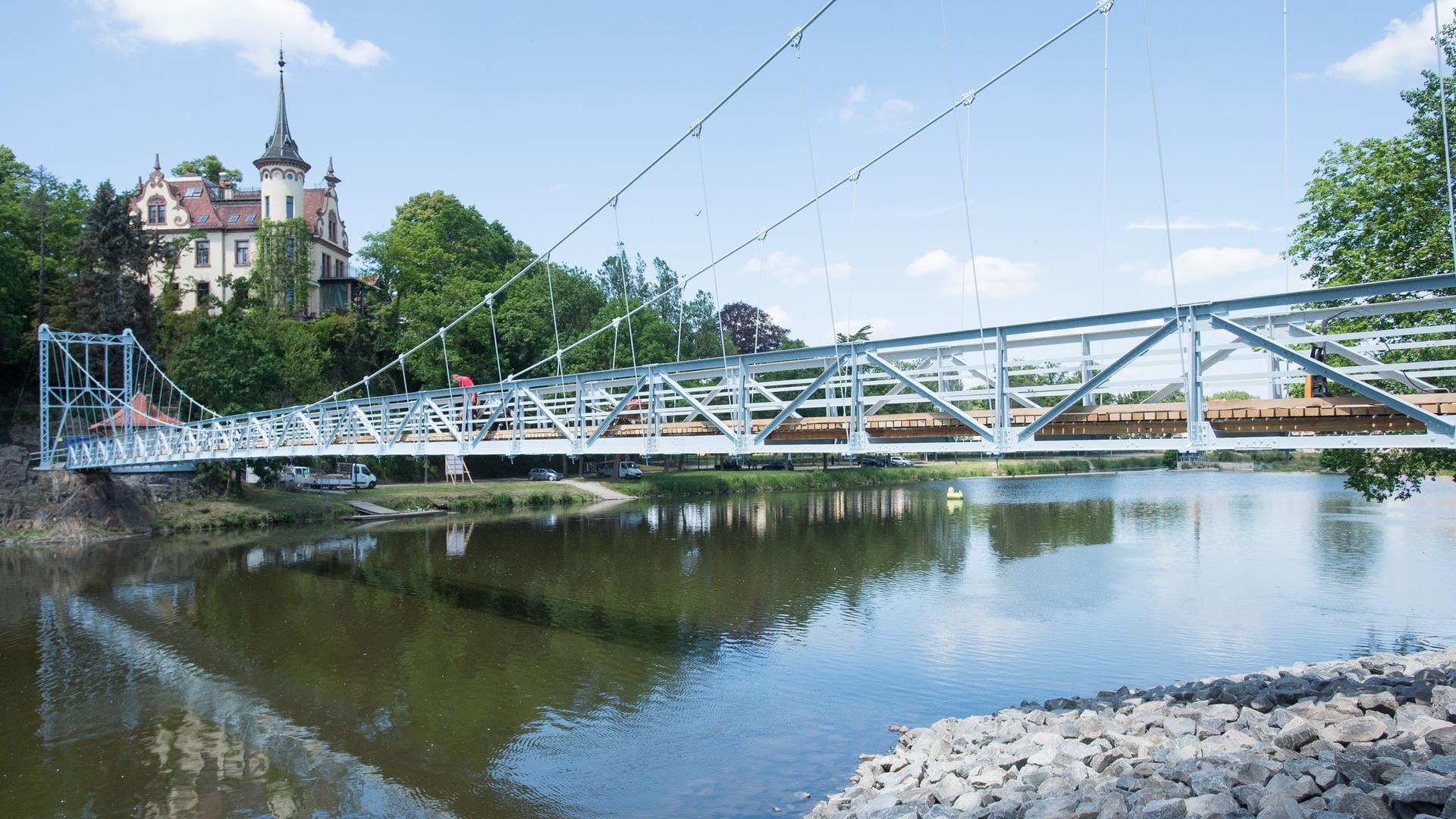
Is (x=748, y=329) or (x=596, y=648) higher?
(x=748, y=329)

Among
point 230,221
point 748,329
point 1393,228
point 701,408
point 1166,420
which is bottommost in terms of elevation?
point 1166,420

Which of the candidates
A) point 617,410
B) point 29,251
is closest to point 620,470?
point 29,251

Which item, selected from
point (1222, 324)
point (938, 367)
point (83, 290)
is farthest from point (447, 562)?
point (83, 290)

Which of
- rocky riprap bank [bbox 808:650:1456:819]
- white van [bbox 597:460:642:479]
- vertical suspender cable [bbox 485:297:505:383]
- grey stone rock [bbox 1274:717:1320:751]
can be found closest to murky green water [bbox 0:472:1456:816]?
rocky riprap bank [bbox 808:650:1456:819]

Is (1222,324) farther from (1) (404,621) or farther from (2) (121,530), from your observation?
(2) (121,530)

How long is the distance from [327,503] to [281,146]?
29.7 meters

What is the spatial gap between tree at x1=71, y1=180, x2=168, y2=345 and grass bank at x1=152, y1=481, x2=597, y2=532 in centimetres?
1296

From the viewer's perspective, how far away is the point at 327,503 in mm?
35812

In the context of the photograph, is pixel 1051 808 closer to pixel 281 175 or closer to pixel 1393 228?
pixel 1393 228

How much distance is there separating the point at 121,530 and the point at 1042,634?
99.5 feet

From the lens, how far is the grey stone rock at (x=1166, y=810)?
684cm

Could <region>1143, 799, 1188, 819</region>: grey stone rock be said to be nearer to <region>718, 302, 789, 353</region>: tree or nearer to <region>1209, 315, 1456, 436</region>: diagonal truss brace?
<region>1209, 315, 1456, 436</region>: diagonal truss brace

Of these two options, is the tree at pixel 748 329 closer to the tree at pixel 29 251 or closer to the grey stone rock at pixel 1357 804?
the tree at pixel 29 251

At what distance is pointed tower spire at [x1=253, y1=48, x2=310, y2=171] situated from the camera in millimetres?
54281
